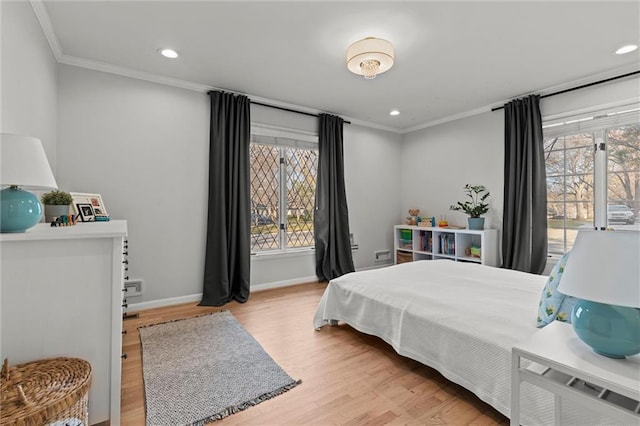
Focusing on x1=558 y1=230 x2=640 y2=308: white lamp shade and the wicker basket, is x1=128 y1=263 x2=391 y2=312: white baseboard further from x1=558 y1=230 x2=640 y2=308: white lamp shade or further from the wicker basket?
x1=558 y1=230 x2=640 y2=308: white lamp shade

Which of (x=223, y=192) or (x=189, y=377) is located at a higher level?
(x=223, y=192)

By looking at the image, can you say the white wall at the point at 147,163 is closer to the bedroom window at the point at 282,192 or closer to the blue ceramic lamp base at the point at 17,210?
the bedroom window at the point at 282,192

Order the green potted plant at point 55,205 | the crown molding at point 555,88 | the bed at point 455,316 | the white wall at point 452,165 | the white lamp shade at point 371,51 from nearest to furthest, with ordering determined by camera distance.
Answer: the bed at point 455,316, the green potted plant at point 55,205, the white lamp shade at point 371,51, the crown molding at point 555,88, the white wall at point 452,165

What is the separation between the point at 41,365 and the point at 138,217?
6.94 ft

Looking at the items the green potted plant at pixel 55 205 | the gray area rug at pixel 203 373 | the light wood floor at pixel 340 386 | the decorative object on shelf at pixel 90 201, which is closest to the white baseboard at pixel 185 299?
the light wood floor at pixel 340 386

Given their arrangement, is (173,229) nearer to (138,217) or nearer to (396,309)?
(138,217)

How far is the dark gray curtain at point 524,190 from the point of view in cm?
347

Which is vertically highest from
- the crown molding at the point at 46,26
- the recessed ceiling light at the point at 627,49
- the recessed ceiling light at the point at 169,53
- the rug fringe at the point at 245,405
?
the recessed ceiling light at the point at 627,49

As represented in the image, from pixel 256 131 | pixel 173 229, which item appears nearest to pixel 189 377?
pixel 173 229

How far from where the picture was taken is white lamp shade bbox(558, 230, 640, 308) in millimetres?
861

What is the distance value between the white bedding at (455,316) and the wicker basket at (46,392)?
1.67 meters

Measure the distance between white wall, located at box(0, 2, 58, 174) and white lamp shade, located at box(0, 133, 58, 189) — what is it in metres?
0.58

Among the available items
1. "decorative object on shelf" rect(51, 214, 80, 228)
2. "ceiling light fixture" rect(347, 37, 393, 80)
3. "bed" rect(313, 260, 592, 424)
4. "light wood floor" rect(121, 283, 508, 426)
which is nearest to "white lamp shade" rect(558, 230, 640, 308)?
"bed" rect(313, 260, 592, 424)

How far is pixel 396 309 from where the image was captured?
2.10 m
